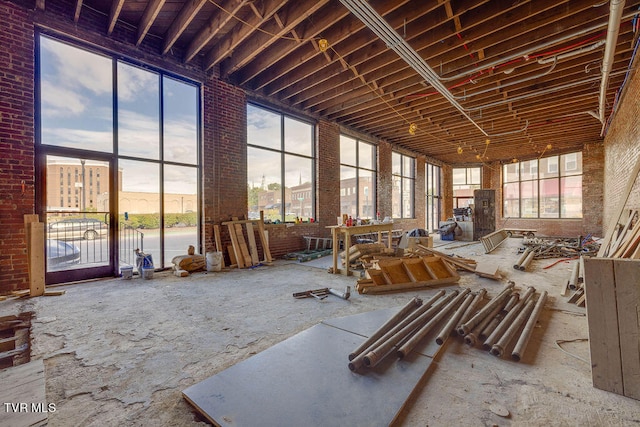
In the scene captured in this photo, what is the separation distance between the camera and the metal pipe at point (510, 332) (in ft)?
7.04

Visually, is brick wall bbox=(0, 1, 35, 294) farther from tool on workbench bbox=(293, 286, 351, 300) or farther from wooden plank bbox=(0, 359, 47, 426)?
tool on workbench bbox=(293, 286, 351, 300)

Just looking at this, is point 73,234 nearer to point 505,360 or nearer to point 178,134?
point 178,134

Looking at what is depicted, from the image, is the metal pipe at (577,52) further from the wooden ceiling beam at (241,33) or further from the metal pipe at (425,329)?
the wooden ceiling beam at (241,33)

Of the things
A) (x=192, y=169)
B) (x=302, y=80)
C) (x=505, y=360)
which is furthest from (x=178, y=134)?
(x=505, y=360)

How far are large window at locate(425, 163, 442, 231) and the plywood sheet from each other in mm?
12677

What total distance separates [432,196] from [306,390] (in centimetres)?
1407

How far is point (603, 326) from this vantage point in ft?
5.84

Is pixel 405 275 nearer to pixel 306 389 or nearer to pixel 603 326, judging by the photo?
pixel 603 326

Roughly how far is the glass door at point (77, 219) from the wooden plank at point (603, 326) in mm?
6183

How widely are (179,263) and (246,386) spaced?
4118 millimetres

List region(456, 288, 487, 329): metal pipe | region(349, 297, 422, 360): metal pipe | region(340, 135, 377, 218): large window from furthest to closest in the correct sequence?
1. region(340, 135, 377, 218): large window
2. region(456, 288, 487, 329): metal pipe
3. region(349, 297, 422, 360): metal pipe

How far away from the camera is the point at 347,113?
8.04 meters

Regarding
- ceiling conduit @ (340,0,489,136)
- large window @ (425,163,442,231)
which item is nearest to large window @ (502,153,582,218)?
large window @ (425,163,442,231)

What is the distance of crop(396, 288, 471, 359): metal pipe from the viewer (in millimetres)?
2105
